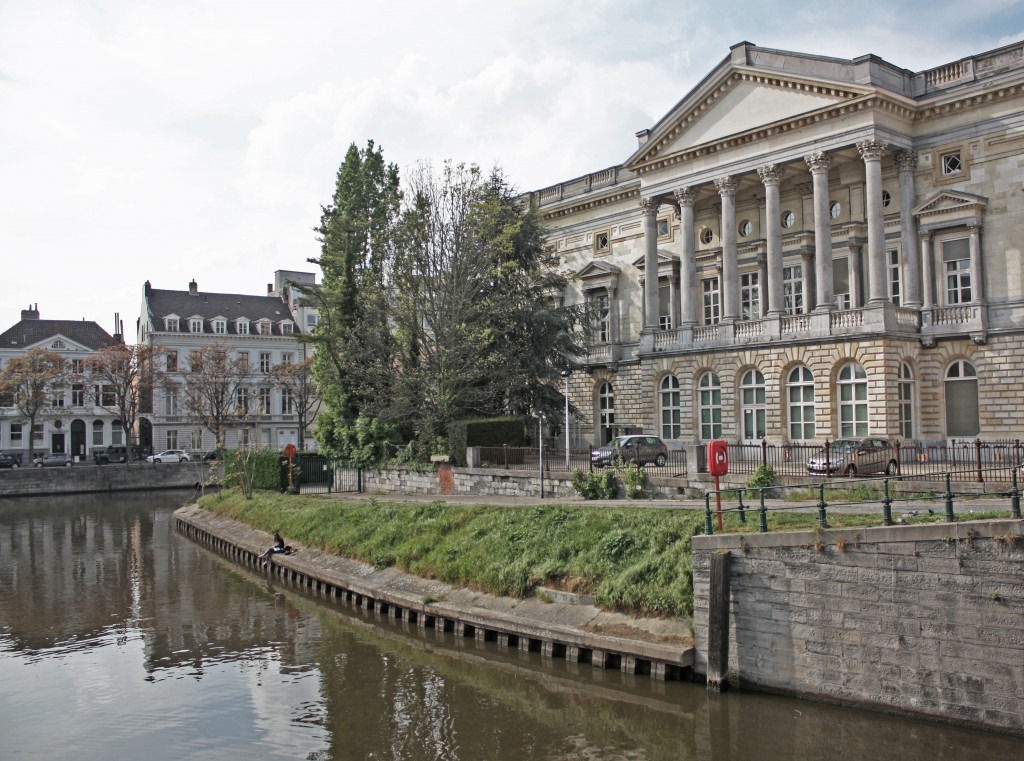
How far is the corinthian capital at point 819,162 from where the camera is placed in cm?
3741

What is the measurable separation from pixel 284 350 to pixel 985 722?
253 ft

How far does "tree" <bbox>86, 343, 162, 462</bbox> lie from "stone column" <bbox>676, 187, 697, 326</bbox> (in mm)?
43702

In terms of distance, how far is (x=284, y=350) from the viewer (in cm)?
8456

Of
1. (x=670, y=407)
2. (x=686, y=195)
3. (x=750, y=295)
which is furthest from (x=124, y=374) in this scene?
(x=750, y=295)

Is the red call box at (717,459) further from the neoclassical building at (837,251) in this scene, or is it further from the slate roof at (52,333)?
the slate roof at (52,333)

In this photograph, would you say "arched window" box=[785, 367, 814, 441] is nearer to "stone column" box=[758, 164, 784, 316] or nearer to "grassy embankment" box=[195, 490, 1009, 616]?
"stone column" box=[758, 164, 784, 316]

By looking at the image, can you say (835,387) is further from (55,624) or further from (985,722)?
(55,624)

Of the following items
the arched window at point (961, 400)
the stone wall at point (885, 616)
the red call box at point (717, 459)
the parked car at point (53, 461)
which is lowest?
the stone wall at point (885, 616)

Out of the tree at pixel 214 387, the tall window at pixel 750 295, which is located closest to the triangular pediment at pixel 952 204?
the tall window at pixel 750 295

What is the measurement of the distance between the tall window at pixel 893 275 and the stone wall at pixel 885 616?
2565 centimetres

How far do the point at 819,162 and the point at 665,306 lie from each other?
1249 cm

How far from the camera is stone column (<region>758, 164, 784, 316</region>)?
128 ft

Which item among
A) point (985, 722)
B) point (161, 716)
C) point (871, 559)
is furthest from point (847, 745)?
point (161, 716)

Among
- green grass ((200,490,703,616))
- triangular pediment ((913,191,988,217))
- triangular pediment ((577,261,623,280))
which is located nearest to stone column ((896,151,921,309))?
triangular pediment ((913,191,988,217))
